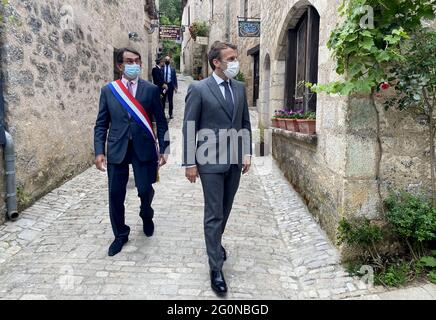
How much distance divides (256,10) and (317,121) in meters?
10.4

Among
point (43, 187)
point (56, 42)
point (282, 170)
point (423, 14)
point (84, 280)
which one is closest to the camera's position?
point (423, 14)

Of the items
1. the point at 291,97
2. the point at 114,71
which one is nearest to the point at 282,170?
the point at 291,97

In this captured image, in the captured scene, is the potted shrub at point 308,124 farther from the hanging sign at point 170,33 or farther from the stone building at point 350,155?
the hanging sign at point 170,33

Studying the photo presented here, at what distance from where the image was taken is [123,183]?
3154mm

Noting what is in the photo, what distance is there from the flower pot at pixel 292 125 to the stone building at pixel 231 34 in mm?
7894

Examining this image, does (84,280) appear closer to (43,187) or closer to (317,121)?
(43,187)

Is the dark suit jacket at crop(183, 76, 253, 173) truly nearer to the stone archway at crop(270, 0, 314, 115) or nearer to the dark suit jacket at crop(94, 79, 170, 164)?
the dark suit jacket at crop(94, 79, 170, 164)

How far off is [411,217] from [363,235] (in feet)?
1.20

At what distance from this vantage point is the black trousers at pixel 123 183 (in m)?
3.12

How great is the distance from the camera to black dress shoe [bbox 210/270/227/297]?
8.47ft

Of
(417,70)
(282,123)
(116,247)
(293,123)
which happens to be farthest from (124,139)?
(282,123)

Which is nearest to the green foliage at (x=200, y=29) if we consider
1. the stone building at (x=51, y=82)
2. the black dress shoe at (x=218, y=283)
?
the stone building at (x=51, y=82)

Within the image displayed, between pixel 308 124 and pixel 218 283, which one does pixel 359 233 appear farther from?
pixel 308 124

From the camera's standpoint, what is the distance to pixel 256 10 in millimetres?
12883
